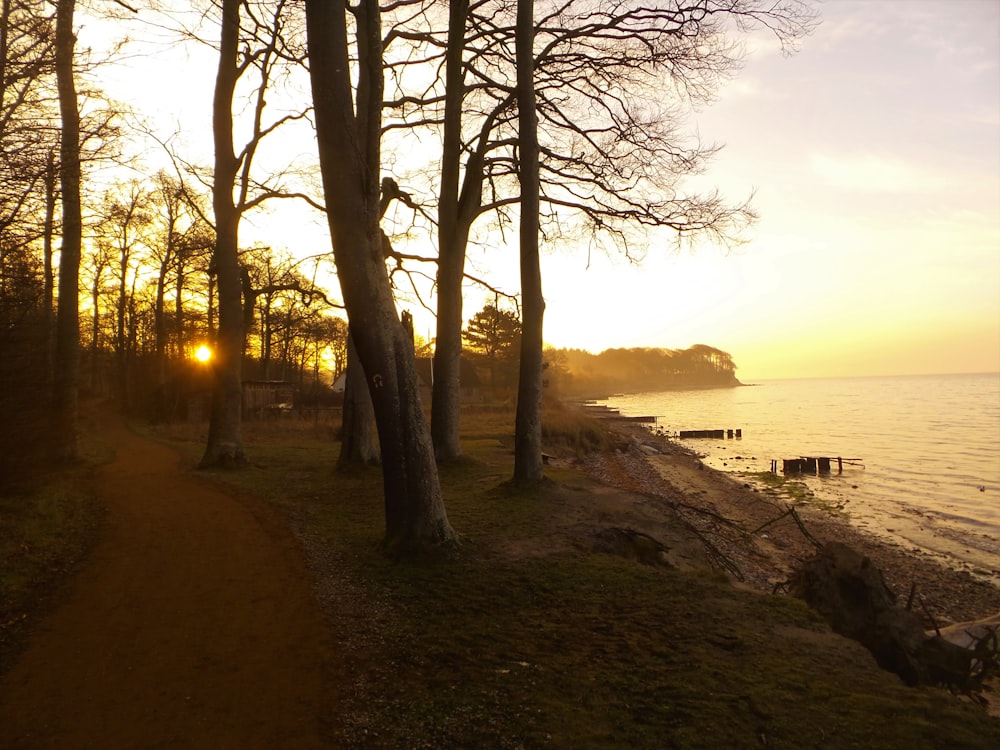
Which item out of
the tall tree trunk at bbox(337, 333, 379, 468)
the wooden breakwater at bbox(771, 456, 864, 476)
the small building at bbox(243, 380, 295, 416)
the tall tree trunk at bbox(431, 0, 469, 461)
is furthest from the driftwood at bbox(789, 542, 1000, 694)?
the small building at bbox(243, 380, 295, 416)

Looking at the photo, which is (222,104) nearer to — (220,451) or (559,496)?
(220,451)

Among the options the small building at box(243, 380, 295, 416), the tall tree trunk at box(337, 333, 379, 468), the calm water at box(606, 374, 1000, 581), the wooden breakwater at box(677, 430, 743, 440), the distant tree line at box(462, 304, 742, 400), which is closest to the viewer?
the tall tree trunk at box(337, 333, 379, 468)

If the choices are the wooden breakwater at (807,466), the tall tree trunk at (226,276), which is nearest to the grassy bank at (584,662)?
the tall tree trunk at (226,276)

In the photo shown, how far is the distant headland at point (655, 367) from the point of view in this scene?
6516 inches

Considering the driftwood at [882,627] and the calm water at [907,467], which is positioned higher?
the driftwood at [882,627]

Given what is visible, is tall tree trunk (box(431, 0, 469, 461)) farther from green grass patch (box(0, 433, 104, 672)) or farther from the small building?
the small building

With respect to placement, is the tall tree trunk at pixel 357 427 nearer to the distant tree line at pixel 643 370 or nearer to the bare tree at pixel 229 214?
the bare tree at pixel 229 214

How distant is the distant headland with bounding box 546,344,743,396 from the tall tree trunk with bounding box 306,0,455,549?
148 meters

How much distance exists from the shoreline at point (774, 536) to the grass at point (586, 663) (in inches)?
97.3

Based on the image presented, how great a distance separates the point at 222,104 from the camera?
14.2 m

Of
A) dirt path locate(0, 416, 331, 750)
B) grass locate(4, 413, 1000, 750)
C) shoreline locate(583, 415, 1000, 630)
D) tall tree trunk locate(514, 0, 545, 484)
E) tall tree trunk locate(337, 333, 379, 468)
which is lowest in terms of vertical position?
shoreline locate(583, 415, 1000, 630)

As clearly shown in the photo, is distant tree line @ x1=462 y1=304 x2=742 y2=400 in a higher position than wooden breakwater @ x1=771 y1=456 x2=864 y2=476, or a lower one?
higher

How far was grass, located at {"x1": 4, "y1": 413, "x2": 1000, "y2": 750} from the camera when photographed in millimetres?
3703

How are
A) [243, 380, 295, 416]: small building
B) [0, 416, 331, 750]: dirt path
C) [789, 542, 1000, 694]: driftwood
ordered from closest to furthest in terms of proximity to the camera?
[0, 416, 331, 750]: dirt path, [789, 542, 1000, 694]: driftwood, [243, 380, 295, 416]: small building
